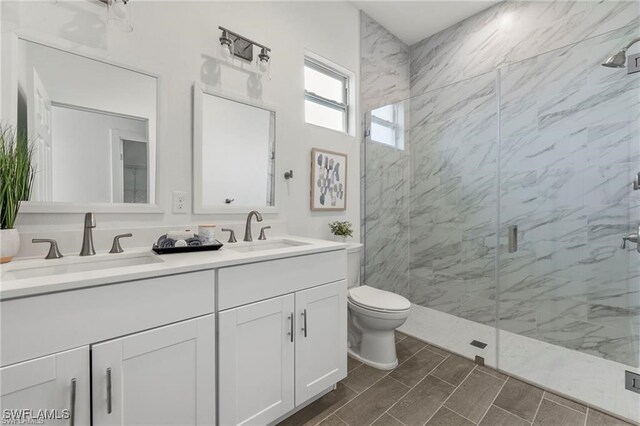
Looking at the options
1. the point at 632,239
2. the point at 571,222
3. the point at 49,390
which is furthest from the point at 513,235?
the point at 49,390

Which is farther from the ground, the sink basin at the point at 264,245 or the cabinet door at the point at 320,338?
the sink basin at the point at 264,245

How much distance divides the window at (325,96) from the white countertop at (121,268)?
1238 mm

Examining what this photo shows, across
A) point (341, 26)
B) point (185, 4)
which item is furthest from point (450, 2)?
point (185, 4)

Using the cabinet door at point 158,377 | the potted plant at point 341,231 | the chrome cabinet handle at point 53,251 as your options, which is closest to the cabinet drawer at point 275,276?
the cabinet door at point 158,377

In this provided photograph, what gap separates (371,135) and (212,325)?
6.86 ft

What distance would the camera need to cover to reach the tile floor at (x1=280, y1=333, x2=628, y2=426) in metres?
1.41

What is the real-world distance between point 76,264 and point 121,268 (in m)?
0.37

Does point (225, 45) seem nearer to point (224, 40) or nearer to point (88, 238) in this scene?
point (224, 40)

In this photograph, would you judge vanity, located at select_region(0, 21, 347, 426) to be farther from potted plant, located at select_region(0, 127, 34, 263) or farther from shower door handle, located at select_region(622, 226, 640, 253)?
shower door handle, located at select_region(622, 226, 640, 253)

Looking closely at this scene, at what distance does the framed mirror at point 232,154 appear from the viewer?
5.20 feet

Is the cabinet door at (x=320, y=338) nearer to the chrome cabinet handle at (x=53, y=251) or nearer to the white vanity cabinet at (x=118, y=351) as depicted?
the white vanity cabinet at (x=118, y=351)

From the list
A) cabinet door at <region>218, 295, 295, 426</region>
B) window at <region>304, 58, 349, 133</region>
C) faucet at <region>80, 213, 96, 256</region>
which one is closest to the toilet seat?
cabinet door at <region>218, 295, 295, 426</region>

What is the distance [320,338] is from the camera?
1469 millimetres

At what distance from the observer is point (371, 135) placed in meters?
2.57
